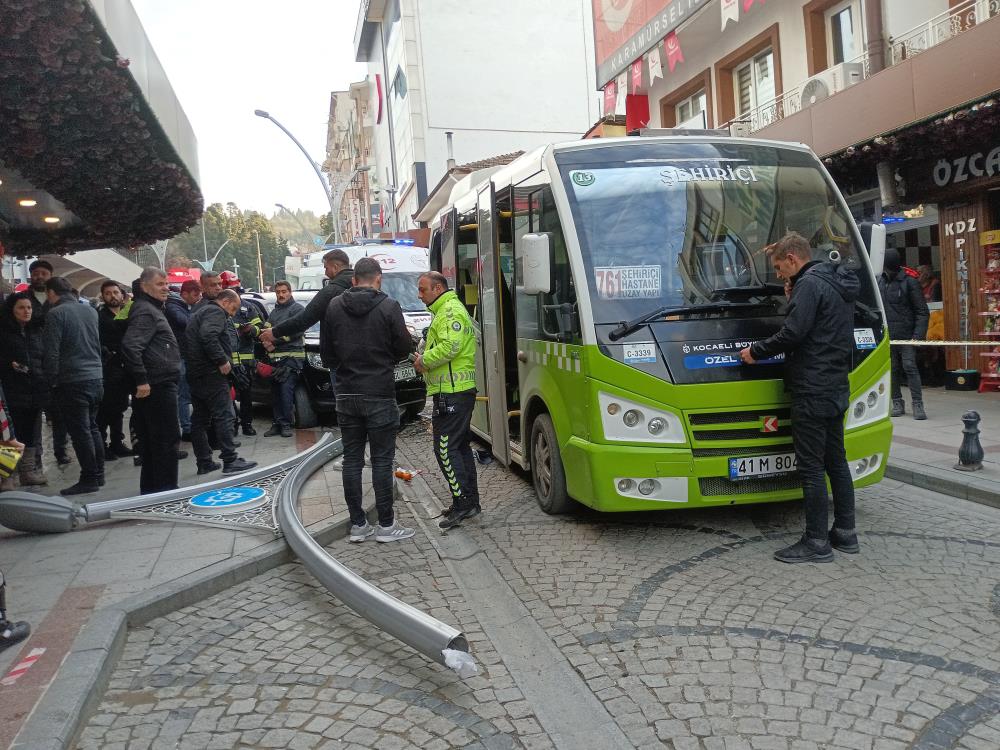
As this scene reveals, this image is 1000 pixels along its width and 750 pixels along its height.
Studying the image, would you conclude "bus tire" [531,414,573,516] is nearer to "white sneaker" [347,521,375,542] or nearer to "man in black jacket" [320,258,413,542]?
"man in black jacket" [320,258,413,542]

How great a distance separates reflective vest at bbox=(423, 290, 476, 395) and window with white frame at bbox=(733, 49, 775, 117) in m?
11.3

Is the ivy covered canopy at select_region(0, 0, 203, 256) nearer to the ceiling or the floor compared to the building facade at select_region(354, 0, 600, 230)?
nearer to the floor

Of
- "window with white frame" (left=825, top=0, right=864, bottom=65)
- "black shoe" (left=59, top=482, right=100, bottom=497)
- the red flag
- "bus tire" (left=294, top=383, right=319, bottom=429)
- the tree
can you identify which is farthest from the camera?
the tree

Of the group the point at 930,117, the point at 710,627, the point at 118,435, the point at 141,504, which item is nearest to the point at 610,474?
the point at 710,627

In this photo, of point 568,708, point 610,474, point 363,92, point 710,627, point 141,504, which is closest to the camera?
point 568,708

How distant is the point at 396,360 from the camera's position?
5828mm

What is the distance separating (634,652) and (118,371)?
6935 mm

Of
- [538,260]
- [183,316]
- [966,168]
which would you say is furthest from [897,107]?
[183,316]

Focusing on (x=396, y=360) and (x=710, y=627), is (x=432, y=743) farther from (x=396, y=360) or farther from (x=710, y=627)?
(x=396, y=360)

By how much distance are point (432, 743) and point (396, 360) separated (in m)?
3.15

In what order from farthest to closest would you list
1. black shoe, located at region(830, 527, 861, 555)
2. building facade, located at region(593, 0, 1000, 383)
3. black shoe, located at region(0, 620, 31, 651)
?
building facade, located at region(593, 0, 1000, 383), black shoe, located at region(830, 527, 861, 555), black shoe, located at region(0, 620, 31, 651)

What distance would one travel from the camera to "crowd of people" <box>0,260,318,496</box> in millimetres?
6926

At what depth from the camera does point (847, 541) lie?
5.00 metres

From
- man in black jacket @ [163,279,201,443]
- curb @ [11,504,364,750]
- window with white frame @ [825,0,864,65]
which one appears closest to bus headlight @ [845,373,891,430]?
curb @ [11,504,364,750]
